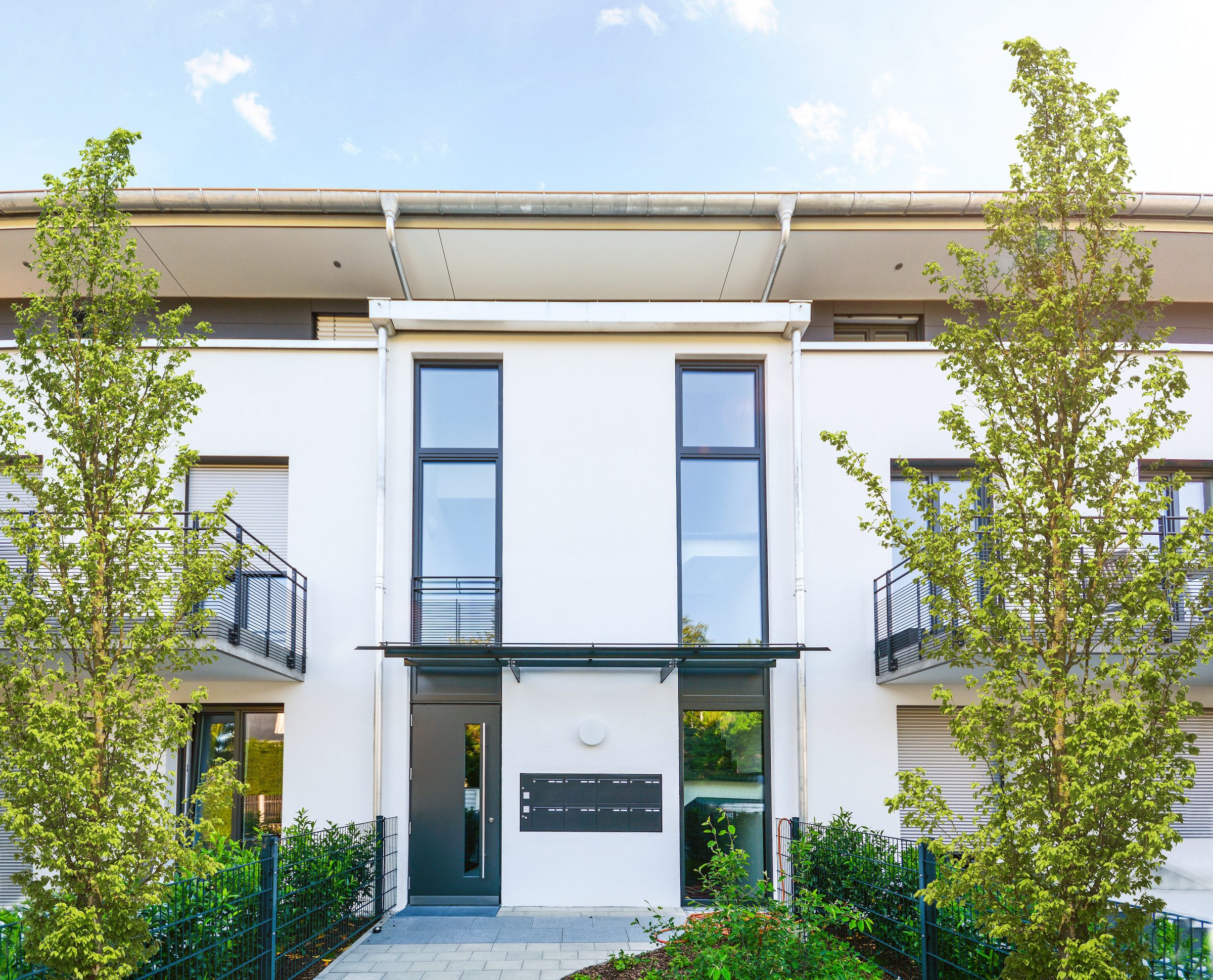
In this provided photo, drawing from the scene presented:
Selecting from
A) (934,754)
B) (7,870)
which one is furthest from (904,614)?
(7,870)

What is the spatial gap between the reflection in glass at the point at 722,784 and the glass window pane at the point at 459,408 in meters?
4.29

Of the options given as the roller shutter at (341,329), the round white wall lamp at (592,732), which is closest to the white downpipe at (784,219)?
the roller shutter at (341,329)

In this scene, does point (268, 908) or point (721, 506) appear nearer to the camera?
point (268, 908)

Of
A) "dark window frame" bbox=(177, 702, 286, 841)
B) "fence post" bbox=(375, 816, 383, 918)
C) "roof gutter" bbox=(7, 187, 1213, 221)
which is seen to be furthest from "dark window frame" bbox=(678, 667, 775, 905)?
"roof gutter" bbox=(7, 187, 1213, 221)

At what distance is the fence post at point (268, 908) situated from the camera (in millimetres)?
6984

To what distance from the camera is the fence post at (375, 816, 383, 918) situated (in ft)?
32.8

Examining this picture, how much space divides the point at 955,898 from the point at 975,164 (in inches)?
389

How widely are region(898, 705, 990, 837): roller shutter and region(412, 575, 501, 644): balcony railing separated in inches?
193

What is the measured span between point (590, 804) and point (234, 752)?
4.13 meters

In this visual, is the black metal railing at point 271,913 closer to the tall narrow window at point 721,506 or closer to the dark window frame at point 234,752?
the dark window frame at point 234,752

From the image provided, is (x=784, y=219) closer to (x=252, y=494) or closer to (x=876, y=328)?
(x=876, y=328)

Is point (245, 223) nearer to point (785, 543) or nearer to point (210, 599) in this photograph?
point (210, 599)

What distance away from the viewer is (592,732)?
10938mm

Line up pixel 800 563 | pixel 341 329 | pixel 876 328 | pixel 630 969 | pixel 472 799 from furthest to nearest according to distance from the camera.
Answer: pixel 876 328 → pixel 341 329 → pixel 800 563 → pixel 472 799 → pixel 630 969
